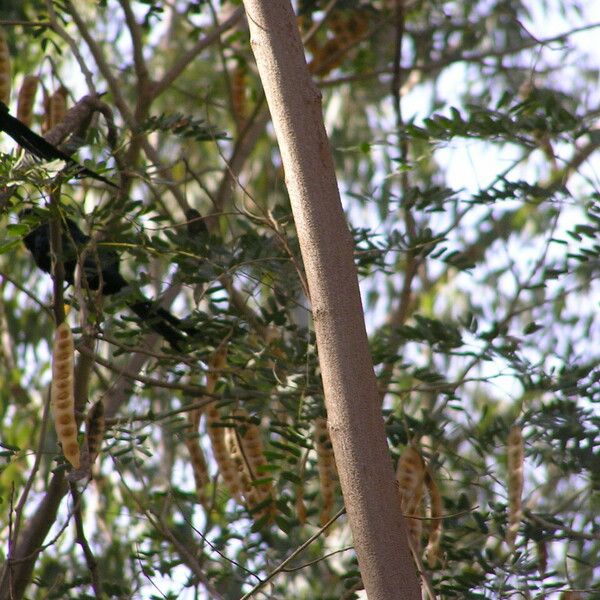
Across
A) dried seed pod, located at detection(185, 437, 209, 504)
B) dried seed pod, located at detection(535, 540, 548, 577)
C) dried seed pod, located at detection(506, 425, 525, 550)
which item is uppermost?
dried seed pod, located at detection(185, 437, 209, 504)

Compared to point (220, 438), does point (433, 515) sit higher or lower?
lower

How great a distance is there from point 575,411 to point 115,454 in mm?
783

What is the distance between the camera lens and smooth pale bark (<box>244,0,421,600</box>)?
113 centimetres

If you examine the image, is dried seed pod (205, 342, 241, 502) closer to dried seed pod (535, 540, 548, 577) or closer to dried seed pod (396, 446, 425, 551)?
dried seed pod (396, 446, 425, 551)

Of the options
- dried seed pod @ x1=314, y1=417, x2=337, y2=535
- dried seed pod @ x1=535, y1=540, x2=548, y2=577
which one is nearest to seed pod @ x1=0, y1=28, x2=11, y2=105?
dried seed pod @ x1=314, y1=417, x2=337, y2=535

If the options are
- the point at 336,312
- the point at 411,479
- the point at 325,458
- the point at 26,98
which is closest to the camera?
the point at 336,312

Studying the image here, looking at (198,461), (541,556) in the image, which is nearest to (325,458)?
(198,461)

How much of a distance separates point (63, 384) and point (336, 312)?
1.19ft

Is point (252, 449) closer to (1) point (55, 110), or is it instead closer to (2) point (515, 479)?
(2) point (515, 479)

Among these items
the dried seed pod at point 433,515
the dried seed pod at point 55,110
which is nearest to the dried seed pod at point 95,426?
the dried seed pod at point 433,515

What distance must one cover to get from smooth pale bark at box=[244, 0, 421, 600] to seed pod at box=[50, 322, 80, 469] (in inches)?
12.5

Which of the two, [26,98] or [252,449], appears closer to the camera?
[252,449]

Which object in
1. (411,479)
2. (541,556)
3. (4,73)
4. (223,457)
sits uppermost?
(4,73)

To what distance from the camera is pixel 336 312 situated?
1.18 m
